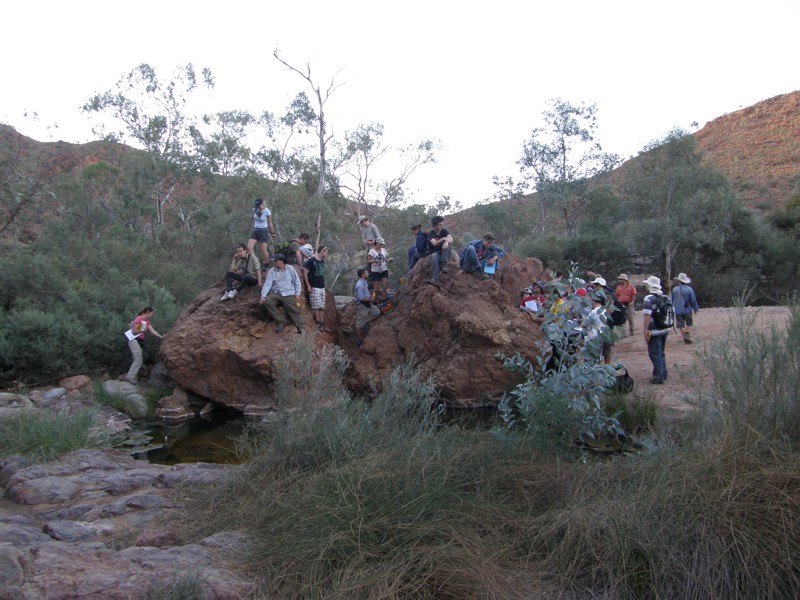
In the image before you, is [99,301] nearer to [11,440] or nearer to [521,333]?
[11,440]

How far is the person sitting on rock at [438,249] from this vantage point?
460 inches

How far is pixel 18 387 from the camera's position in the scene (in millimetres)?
12352

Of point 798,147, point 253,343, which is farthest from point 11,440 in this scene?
point 798,147

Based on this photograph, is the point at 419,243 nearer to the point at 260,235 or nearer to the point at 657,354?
the point at 260,235

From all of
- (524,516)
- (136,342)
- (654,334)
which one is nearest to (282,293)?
(136,342)

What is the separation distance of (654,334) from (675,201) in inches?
719

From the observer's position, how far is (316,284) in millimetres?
12305

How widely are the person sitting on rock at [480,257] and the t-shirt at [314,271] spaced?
2.70m

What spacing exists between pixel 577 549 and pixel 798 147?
48973mm

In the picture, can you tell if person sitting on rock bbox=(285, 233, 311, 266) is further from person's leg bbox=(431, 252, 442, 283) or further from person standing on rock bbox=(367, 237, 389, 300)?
person's leg bbox=(431, 252, 442, 283)

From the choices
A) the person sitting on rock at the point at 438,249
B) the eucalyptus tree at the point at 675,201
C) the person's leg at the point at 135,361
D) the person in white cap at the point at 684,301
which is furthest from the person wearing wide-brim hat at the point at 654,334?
the eucalyptus tree at the point at 675,201

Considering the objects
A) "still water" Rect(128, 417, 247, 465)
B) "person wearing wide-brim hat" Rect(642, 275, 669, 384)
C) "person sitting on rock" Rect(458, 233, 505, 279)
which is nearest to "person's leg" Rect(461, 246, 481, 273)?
"person sitting on rock" Rect(458, 233, 505, 279)

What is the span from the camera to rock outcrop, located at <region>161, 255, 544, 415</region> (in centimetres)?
1121

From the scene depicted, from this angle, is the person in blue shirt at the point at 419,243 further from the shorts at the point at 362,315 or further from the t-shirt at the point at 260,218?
the t-shirt at the point at 260,218
